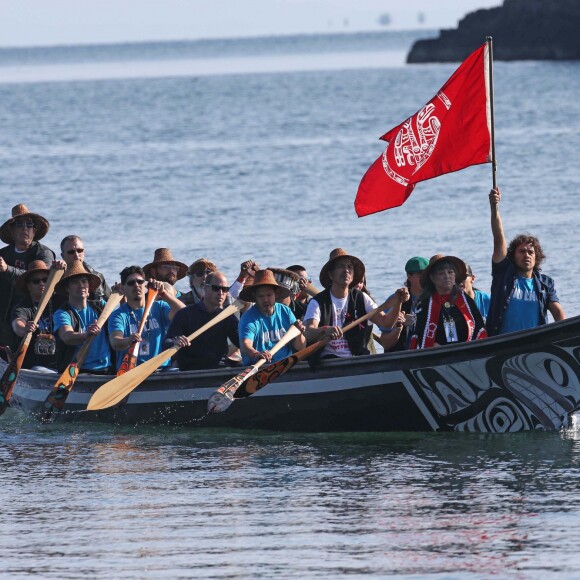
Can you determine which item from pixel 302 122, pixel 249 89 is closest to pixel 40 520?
pixel 302 122

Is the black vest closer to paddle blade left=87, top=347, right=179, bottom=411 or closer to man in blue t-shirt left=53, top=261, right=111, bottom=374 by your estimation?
paddle blade left=87, top=347, right=179, bottom=411

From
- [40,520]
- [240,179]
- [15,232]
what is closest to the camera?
[40,520]

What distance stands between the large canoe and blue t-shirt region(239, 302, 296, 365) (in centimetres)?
33

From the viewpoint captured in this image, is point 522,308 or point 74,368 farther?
point 74,368

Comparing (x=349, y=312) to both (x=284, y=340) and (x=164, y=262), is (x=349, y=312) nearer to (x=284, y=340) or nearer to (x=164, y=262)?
(x=284, y=340)

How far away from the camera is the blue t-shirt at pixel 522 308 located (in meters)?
12.7

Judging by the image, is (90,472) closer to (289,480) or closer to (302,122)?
(289,480)

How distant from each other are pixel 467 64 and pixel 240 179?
1062 inches

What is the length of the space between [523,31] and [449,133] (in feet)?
297

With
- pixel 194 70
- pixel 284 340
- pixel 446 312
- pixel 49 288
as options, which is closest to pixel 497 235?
pixel 446 312

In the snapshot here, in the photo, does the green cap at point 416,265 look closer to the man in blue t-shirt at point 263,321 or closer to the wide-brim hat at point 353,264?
the wide-brim hat at point 353,264

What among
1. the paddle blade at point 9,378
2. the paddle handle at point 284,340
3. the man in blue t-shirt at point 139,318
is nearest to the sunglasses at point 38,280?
the paddle blade at point 9,378

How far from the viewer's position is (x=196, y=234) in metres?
29.6

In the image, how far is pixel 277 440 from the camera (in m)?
13.7
